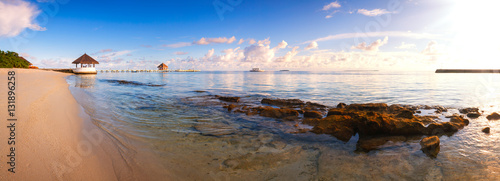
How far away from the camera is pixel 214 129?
7.86 m

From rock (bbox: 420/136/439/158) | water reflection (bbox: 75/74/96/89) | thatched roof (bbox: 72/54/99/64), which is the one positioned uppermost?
thatched roof (bbox: 72/54/99/64)

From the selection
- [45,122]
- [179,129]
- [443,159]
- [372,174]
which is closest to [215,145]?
[179,129]

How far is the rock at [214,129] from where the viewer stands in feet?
24.1

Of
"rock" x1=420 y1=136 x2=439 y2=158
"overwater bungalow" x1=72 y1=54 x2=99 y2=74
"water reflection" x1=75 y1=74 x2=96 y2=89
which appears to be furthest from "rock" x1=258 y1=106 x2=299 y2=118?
"overwater bungalow" x1=72 y1=54 x2=99 y2=74

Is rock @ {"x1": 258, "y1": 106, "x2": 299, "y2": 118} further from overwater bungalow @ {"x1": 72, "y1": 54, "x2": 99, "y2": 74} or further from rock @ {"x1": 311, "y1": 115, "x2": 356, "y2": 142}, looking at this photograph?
overwater bungalow @ {"x1": 72, "y1": 54, "x2": 99, "y2": 74}

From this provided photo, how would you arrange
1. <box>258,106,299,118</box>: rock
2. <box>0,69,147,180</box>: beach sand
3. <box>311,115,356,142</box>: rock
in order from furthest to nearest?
1. <box>258,106,299,118</box>: rock
2. <box>311,115,356,142</box>: rock
3. <box>0,69,147,180</box>: beach sand

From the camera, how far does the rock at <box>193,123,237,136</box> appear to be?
7.34 metres

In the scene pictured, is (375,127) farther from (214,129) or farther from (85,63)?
(85,63)

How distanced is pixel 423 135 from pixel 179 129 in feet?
31.6

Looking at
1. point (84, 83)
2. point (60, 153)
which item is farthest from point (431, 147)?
point (84, 83)

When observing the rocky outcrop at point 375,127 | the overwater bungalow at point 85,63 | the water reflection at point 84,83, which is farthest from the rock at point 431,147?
the overwater bungalow at point 85,63

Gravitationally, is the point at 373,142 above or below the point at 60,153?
below

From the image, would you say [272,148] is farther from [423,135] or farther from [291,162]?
[423,135]

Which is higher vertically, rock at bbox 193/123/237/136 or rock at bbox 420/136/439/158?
rock at bbox 420/136/439/158
